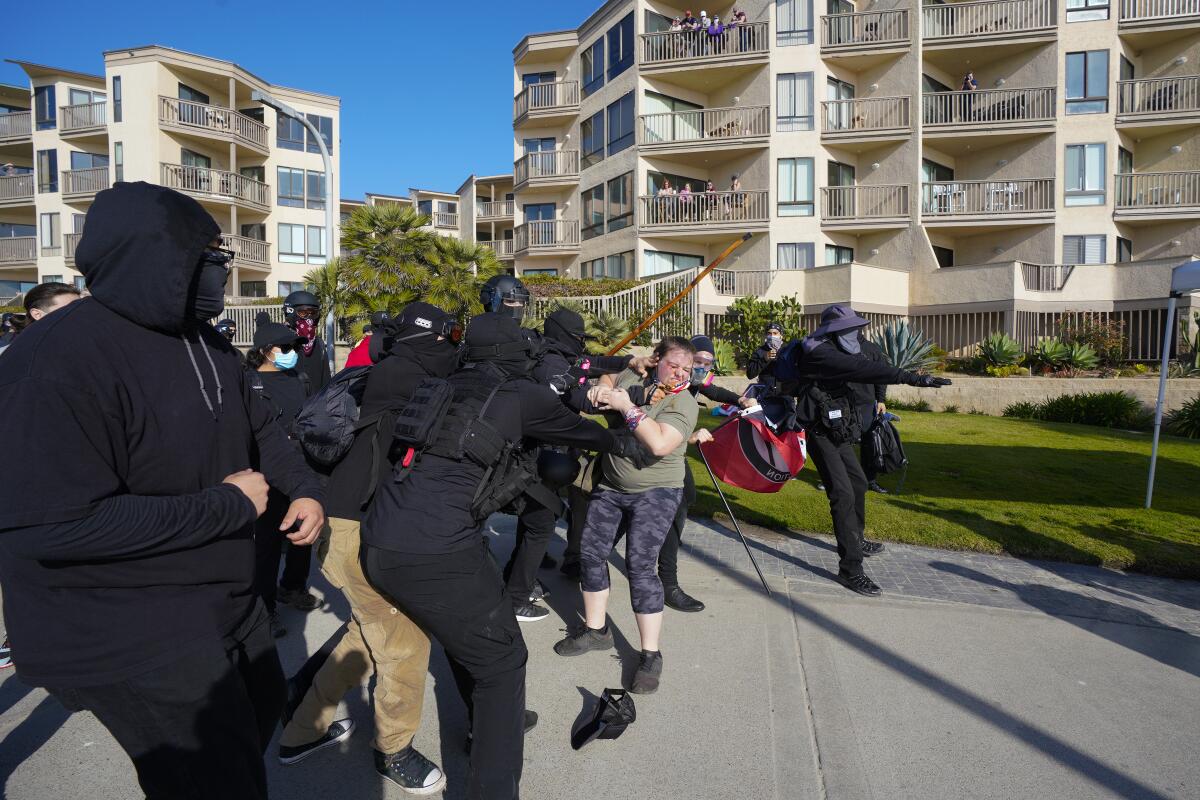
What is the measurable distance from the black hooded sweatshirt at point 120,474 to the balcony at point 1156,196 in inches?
1208

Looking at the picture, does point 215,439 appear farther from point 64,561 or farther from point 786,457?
point 786,457

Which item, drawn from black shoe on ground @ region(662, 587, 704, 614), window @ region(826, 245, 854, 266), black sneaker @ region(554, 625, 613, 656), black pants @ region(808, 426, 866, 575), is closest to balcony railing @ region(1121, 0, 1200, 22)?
window @ region(826, 245, 854, 266)

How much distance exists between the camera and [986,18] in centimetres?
2547

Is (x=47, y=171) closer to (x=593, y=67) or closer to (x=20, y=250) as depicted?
(x=20, y=250)

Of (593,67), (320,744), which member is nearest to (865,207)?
(593,67)

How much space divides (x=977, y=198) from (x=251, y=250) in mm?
30897

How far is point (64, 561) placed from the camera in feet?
5.42

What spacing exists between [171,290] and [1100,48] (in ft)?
105

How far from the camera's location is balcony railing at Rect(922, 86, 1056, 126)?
24.9 meters

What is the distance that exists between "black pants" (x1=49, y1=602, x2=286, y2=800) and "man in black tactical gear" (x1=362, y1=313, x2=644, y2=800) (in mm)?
711

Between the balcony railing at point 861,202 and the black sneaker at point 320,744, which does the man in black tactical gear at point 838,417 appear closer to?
the black sneaker at point 320,744

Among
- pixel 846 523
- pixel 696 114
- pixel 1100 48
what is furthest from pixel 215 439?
A: pixel 1100 48

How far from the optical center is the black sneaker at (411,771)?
2945mm

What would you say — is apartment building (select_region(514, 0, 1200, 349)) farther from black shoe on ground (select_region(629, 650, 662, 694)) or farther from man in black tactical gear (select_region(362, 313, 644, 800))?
man in black tactical gear (select_region(362, 313, 644, 800))
